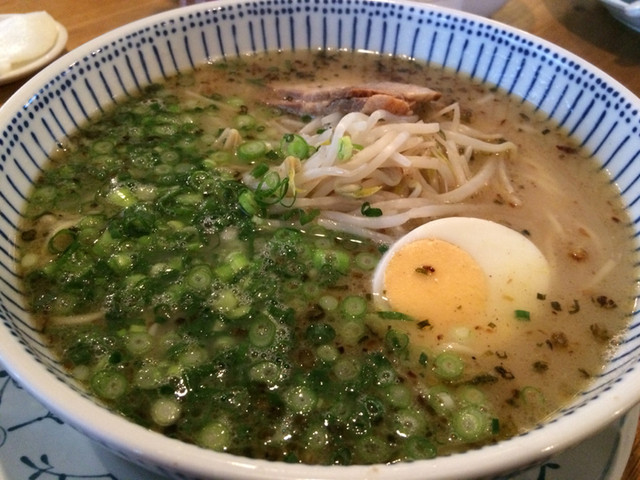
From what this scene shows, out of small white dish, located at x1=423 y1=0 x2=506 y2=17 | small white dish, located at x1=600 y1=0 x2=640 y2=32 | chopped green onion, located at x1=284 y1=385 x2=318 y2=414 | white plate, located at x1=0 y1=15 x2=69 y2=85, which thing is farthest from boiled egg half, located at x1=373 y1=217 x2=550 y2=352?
white plate, located at x1=0 y1=15 x2=69 y2=85

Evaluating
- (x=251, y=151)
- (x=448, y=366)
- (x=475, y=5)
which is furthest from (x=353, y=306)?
(x=475, y=5)

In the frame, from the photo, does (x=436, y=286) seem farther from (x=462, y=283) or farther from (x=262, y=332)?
(x=262, y=332)

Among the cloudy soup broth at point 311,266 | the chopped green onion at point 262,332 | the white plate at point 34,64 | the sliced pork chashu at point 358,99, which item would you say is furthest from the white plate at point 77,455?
the white plate at point 34,64

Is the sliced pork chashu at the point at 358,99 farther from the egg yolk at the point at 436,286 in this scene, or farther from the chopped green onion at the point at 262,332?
the chopped green onion at the point at 262,332

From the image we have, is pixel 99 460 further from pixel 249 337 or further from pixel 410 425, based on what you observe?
pixel 410 425

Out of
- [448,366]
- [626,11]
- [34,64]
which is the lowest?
[34,64]

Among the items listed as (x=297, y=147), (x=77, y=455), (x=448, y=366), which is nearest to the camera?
(x=77, y=455)

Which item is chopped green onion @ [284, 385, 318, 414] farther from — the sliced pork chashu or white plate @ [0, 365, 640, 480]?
the sliced pork chashu
